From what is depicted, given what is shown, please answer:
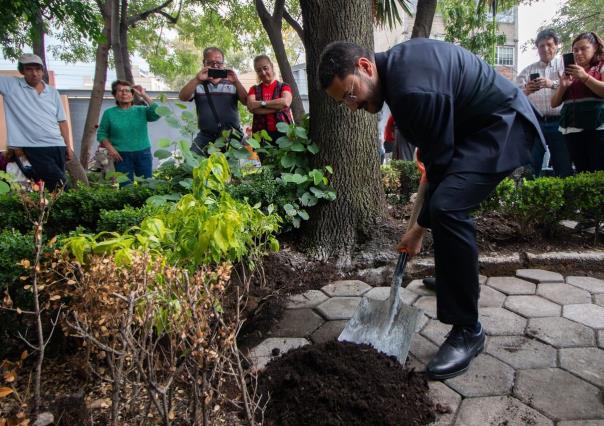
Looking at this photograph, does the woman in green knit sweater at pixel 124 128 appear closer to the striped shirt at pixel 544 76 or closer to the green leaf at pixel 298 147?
the green leaf at pixel 298 147

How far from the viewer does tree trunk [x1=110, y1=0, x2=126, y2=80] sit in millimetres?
7383

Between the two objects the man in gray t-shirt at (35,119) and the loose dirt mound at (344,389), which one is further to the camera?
the man in gray t-shirt at (35,119)

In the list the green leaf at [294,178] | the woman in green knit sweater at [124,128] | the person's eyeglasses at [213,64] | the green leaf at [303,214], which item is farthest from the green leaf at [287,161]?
the woman in green knit sweater at [124,128]

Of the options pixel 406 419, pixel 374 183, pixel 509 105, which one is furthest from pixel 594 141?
pixel 406 419

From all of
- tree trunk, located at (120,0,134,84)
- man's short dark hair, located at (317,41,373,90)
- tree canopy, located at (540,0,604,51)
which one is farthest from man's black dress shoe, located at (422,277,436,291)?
tree canopy, located at (540,0,604,51)

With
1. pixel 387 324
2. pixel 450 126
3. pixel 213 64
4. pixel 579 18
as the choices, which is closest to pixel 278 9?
pixel 213 64

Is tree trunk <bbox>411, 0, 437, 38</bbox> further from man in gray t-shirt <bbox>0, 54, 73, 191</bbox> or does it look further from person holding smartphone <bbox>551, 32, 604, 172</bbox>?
man in gray t-shirt <bbox>0, 54, 73, 191</bbox>

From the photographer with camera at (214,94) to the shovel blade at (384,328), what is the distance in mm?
2750

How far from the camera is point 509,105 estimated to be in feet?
7.13

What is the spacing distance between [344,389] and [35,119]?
4.61 metres

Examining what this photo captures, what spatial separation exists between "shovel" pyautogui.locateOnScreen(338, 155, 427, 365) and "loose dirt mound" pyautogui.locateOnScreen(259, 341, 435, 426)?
172mm

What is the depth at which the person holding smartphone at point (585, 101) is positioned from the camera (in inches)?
158

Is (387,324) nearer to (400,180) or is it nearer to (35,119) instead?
(400,180)

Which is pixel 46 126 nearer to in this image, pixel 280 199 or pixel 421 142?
pixel 280 199
